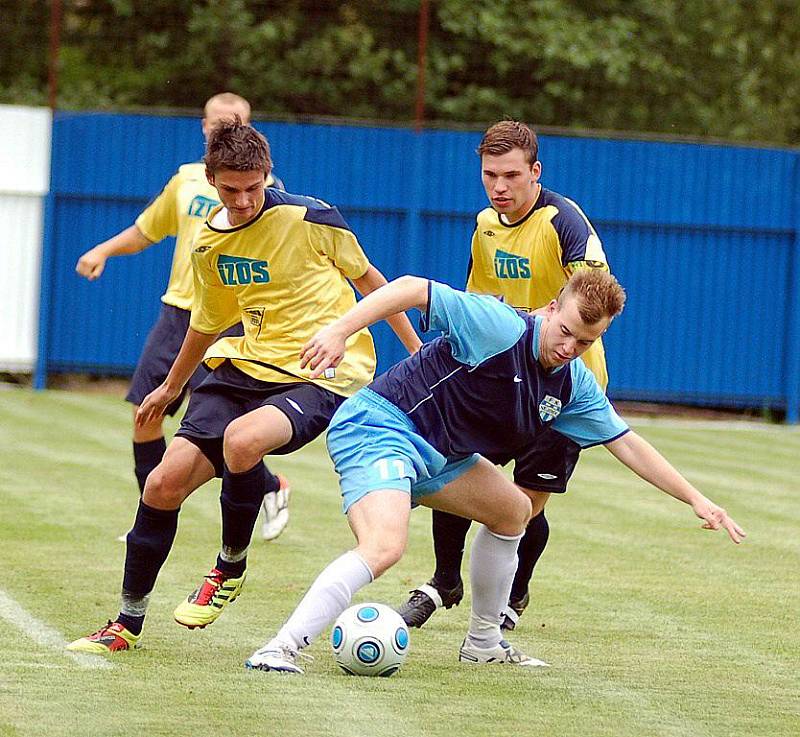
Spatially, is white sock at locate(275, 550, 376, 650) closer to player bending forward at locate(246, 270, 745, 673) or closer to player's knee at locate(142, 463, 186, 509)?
player bending forward at locate(246, 270, 745, 673)

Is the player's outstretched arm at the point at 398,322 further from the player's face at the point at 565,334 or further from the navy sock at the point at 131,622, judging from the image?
the navy sock at the point at 131,622

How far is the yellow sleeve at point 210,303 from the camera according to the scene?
20.5 ft

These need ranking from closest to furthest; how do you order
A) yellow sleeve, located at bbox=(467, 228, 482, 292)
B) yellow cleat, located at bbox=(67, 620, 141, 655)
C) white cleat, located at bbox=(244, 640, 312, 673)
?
white cleat, located at bbox=(244, 640, 312, 673), yellow cleat, located at bbox=(67, 620, 141, 655), yellow sleeve, located at bbox=(467, 228, 482, 292)

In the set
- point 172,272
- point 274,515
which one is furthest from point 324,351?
point 172,272

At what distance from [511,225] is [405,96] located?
12.6 meters

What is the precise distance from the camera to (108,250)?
875cm

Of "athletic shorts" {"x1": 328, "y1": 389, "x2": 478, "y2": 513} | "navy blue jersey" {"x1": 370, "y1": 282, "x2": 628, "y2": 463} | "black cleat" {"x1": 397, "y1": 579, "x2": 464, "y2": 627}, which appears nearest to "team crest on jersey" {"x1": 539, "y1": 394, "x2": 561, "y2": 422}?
"navy blue jersey" {"x1": 370, "y1": 282, "x2": 628, "y2": 463}

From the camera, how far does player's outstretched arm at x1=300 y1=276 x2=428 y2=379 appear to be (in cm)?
493

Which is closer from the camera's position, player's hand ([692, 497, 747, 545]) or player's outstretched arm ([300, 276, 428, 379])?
player's outstretched arm ([300, 276, 428, 379])

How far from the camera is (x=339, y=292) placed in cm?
640

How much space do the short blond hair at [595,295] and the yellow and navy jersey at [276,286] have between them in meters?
1.26

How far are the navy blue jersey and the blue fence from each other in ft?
39.2

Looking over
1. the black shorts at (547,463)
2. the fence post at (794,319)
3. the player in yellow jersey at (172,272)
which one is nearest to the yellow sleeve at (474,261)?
the black shorts at (547,463)

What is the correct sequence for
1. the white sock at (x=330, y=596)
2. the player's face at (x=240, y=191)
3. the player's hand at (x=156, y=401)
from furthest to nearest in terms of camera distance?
the player's hand at (x=156, y=401), the player's face at (x=240, y=191), the white sock at (x=330, y=596)
